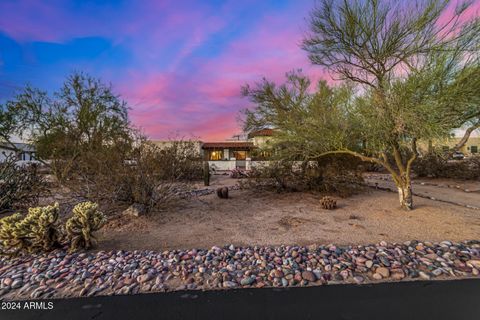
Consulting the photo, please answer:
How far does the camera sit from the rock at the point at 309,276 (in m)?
2.53

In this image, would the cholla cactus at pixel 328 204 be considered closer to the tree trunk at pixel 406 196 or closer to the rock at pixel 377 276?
the tree trunk at pixel 406 196

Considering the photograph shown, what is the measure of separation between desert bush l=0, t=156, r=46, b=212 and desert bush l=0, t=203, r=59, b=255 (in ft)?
11.8

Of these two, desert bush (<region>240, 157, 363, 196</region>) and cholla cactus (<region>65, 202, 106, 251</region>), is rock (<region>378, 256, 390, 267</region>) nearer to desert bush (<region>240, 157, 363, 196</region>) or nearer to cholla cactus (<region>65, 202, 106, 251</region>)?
cholla cactus (<region>65, 202, 106, 251</region>)

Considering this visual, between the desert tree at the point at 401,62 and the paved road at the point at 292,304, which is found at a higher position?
the desert tree at the point at 401,62

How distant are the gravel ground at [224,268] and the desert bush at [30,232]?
184 millimetres

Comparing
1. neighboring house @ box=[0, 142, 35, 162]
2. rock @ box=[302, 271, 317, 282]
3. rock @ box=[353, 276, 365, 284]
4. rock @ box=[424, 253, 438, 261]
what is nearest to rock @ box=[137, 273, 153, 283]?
rock @ box=[302, 271, 317, 282]

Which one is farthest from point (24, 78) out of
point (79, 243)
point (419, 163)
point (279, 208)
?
point (419, 163)

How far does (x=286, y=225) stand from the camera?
4848 mm

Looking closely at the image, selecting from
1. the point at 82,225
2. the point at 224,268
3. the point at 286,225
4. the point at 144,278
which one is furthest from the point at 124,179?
the point at 286,225

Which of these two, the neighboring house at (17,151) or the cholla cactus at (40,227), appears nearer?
the cholla cactus at (40,227)

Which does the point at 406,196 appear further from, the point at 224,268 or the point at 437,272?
the point at 224,268

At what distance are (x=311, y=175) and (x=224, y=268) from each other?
21.1 ft

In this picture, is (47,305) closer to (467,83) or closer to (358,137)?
(358,137)

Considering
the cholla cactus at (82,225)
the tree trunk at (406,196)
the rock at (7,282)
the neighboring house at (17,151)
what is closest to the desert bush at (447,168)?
the tree trunk at (406,196)
